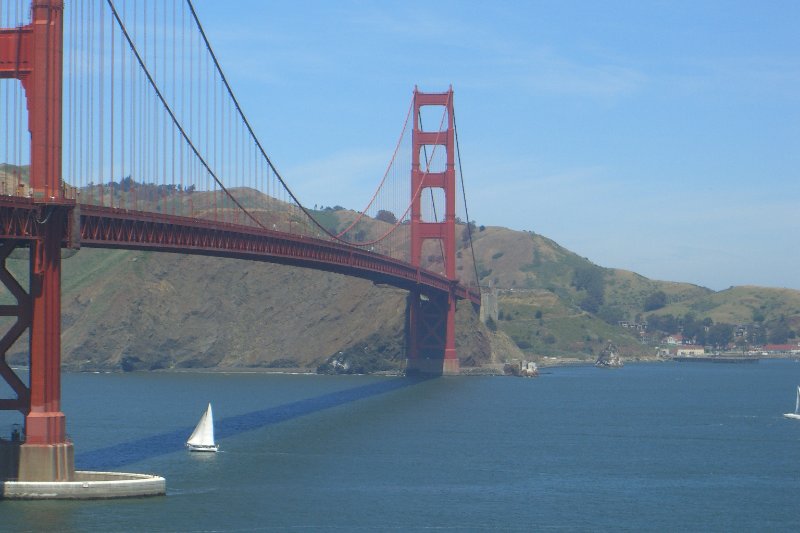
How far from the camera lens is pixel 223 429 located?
73.2 meters

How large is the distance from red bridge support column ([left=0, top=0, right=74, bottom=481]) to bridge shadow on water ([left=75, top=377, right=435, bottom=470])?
269 inches

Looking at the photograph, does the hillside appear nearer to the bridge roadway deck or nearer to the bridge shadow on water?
the bridge shadow on water

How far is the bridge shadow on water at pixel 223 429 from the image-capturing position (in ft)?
186

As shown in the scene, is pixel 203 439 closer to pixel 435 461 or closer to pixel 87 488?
pixel 435 461

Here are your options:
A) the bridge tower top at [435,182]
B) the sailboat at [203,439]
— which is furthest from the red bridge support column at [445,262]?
the sailboat at [203,439]

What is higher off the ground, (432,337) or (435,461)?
(432,337)

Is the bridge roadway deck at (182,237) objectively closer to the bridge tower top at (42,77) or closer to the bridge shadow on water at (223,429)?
the bridge tower top at (42,77)

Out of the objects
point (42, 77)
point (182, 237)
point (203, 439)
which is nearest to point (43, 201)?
point (42, 77)

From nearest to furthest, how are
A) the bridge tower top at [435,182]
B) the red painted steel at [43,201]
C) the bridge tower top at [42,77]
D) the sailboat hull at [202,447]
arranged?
the red painted steel at [43,201] → the bridge tower top at [42,77] → the sailboat hull at [202,447] → the bridge tower top at [435,182]

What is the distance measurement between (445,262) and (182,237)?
70.5 metres

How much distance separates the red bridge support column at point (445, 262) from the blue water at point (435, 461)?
70.7ft

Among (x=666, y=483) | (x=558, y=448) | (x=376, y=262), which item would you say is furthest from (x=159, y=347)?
(x=666, y=483)

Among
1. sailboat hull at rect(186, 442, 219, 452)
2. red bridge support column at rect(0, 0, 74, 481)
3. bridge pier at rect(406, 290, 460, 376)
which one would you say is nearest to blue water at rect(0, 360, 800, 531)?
sailboat hull at rect(186, 442, 219, 452)

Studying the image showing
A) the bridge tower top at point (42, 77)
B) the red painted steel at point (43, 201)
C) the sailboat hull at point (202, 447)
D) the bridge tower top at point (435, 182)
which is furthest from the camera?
the bridge tower top at point (435, 182)
